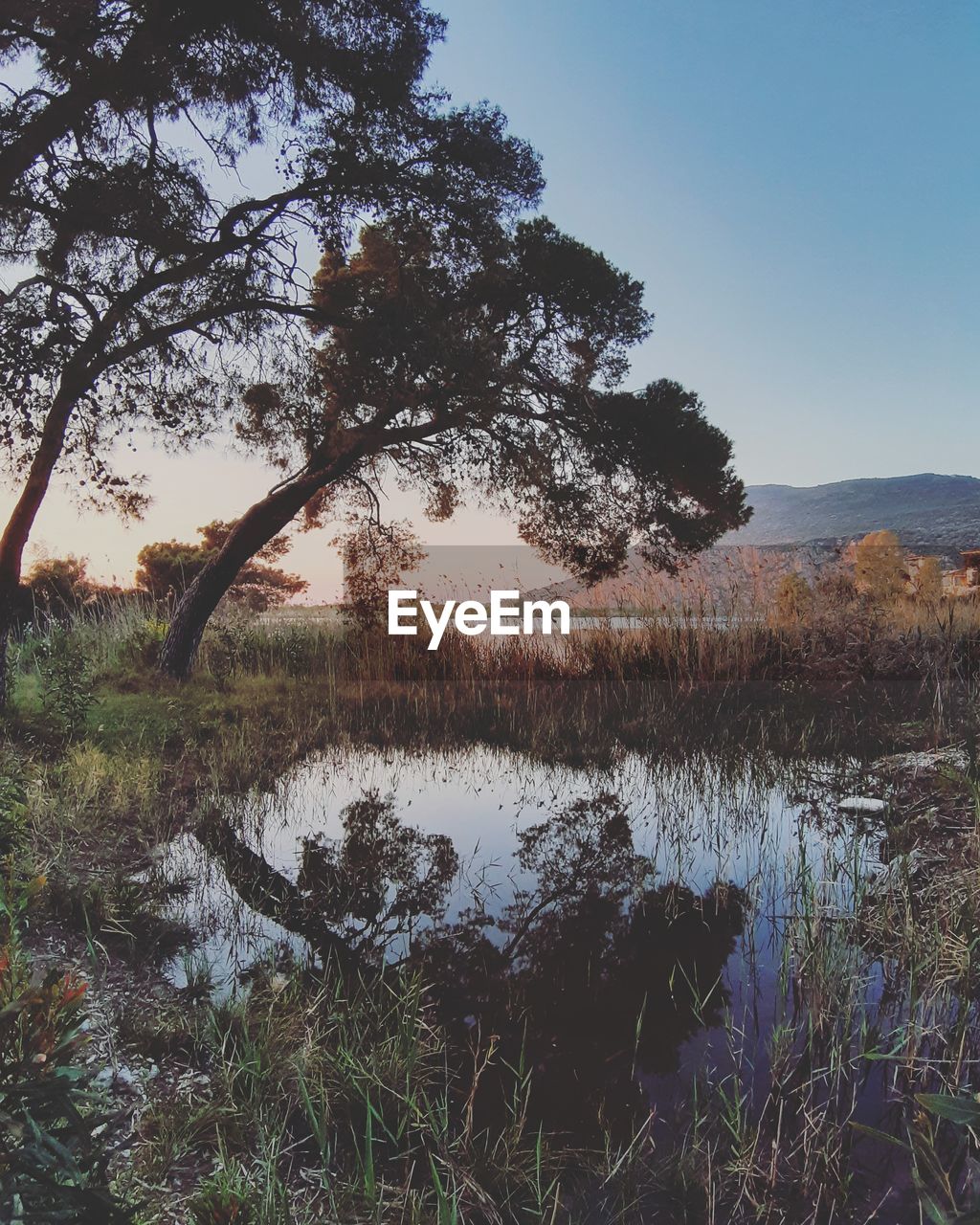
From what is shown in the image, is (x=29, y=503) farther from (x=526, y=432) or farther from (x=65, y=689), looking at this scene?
(x=526, y=432)

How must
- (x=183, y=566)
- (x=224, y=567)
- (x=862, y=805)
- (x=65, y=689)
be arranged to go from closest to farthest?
(x=862, y=805)
(x=65, y=689)
(x=224, y=567)
(x=183, y=566)

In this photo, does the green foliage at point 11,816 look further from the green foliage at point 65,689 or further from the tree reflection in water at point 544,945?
the green foliage at point 65,689

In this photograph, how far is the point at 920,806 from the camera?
503cm

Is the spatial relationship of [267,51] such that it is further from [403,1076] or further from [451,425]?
[403,1076]

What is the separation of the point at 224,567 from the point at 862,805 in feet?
30.6

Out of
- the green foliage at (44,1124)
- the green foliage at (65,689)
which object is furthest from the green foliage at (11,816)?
the green foliage at (65,689)

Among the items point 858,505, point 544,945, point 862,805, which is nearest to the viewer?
point 544,945

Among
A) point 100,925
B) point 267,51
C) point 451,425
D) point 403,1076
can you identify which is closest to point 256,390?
point 451,425

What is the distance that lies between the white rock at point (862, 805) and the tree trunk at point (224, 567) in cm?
875

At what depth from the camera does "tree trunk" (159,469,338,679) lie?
11992 millimetres

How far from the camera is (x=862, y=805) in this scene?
5.24 meters

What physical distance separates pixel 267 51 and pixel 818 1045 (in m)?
10.9

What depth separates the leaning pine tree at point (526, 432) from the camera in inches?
448

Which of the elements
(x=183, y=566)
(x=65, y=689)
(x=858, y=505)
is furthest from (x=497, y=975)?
(x=858, y=505)
